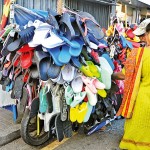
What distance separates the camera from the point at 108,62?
2.95 meters

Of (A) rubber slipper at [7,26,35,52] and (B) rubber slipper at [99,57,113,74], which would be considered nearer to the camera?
(A) rubber slipper at [7,26,35,52]

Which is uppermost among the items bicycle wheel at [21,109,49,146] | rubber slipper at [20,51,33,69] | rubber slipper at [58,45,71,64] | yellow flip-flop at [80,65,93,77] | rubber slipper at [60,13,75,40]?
rubber slipper at [60,13,75,40]

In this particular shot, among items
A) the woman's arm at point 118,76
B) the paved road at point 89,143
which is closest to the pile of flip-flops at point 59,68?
the woman's arm at point 118,76

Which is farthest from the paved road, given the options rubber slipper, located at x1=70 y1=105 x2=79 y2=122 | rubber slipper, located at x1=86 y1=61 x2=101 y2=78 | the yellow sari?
rubber slipper, located at x1=86 y1=61 x2=101 y2=78

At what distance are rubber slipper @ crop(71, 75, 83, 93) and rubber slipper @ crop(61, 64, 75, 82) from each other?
0.09 m

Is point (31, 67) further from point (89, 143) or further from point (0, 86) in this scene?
point (89, 143)

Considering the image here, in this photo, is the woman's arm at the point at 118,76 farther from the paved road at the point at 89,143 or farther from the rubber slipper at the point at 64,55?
the paved road at the point at 89,143

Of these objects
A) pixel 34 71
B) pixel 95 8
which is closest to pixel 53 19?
pixel 34 71

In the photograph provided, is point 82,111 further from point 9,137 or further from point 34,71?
point 9,137

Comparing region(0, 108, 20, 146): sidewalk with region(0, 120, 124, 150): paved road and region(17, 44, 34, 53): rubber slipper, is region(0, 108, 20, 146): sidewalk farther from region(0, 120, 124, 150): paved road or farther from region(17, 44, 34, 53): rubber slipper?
region(17, 44, 34, 53): rubber slipper

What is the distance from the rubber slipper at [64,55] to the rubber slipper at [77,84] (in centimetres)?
30

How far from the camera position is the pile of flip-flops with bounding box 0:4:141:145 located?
2.44 metres

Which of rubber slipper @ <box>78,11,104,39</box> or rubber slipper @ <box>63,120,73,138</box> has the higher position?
rubber slipper @ <box>78,11,104,39</box>

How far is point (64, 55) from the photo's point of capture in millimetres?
2422
